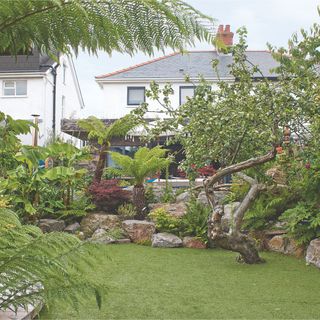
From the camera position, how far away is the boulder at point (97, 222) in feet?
32.8

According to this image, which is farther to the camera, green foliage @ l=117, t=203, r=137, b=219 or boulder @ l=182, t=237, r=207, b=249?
green foliage @ l=117, t=203, r=137, b=219

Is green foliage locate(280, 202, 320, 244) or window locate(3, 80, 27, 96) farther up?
window locate(3, 80, 27, 96)

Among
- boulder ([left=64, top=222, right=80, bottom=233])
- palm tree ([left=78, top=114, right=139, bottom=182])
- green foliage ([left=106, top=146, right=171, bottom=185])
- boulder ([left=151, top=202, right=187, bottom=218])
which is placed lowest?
boulder ([left=64, top=222, right=80, bottom=233])

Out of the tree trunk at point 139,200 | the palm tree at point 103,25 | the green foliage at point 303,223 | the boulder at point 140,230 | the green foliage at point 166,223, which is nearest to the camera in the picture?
the palm tree at point 103,25

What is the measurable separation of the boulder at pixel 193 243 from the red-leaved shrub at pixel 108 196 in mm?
2596

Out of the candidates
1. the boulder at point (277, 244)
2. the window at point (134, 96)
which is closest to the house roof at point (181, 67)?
the window at point (134, 96)

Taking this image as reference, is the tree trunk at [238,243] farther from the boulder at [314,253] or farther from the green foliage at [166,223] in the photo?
the green foliage at [166,223]

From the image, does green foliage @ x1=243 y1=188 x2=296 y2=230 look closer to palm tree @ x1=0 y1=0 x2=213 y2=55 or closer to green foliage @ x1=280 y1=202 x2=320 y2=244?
green foliage @ x1=280 y1=202 x2=320 y2=244

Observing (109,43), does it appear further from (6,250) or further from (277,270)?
(277,270)

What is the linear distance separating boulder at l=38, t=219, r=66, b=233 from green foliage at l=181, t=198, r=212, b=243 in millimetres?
2658

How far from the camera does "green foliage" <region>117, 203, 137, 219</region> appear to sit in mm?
10453

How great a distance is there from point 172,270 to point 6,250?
210 inches

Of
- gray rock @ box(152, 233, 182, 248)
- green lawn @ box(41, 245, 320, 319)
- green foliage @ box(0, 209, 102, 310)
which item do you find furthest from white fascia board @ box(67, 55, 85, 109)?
green foliage @ box(0, 209, 102, 310)

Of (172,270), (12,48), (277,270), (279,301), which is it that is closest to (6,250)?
(12,48)
